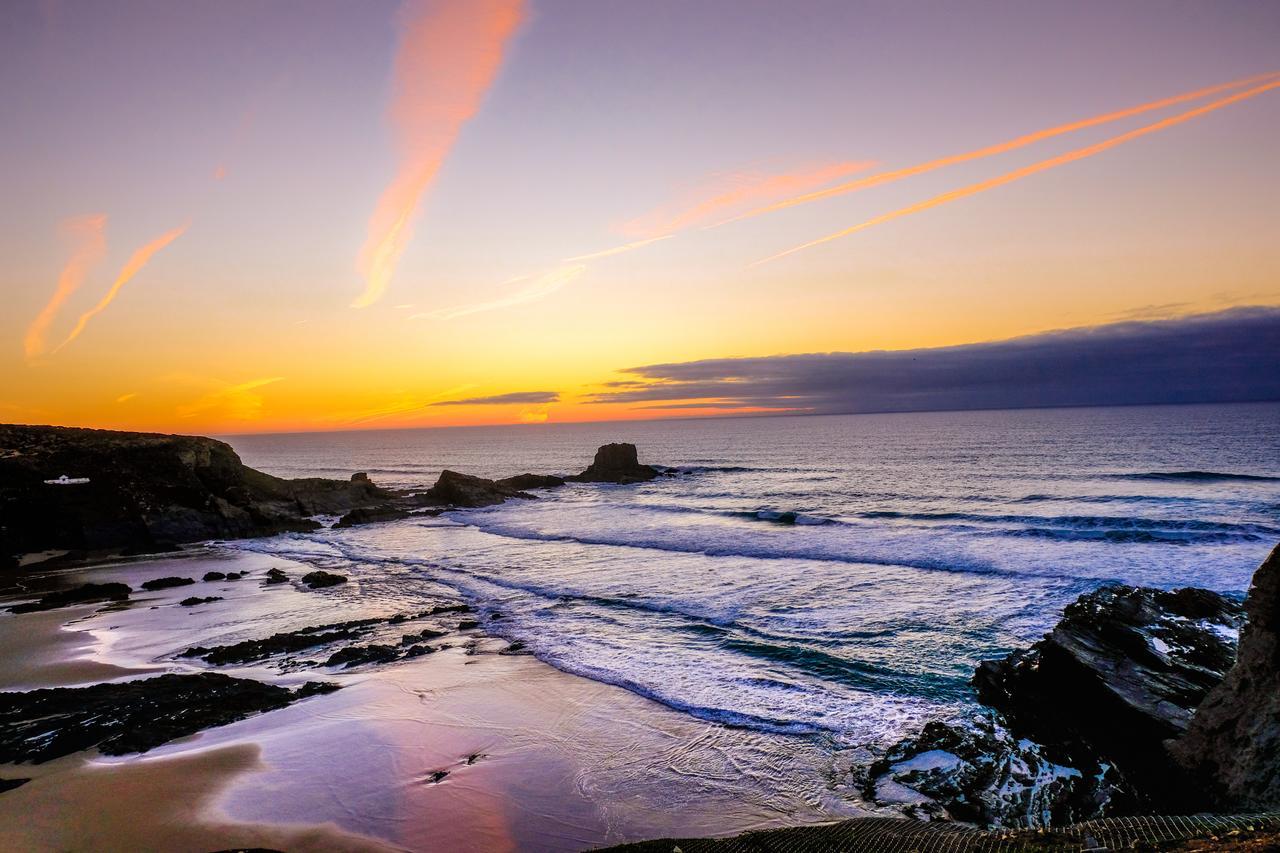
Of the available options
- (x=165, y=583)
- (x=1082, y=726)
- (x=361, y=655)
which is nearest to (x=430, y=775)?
(x=361, y=655)

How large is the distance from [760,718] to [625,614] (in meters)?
7.99

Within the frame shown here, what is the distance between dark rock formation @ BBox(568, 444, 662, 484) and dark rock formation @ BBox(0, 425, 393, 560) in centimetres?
2980

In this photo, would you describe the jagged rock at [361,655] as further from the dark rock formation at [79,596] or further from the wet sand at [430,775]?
the dark rock formation at [79,596]

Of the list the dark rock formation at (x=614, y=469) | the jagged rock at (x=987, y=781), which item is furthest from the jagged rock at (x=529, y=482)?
the jagged rock at (x=987, y=781)

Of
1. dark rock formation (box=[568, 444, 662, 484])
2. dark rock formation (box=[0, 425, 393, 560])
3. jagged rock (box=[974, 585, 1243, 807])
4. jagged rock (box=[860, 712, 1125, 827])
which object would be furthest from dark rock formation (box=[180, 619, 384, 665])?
dark rock formation (box=[568, 444, 662, 484])

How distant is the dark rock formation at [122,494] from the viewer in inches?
1179

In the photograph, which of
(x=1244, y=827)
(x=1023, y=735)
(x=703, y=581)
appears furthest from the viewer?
(x=703, y=581)

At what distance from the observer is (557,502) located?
49938 millimetres

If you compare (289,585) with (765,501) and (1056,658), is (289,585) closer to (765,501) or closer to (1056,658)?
(1056,658)

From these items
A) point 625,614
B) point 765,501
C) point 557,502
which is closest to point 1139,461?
point 765,501

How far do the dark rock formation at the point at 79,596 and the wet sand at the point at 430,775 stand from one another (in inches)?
295

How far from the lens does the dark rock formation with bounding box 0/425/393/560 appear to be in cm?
2994

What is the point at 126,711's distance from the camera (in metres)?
11.0

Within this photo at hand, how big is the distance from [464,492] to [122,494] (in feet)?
69.5
